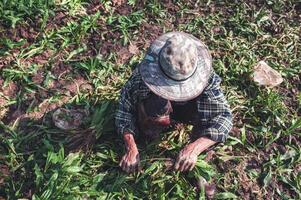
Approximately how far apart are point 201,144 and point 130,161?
1.72 ft

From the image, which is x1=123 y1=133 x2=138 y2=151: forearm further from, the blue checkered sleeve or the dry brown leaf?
the dry brown leaf

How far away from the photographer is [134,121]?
360 centimetres

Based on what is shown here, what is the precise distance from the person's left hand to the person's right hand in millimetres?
296

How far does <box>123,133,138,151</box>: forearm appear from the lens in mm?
3488

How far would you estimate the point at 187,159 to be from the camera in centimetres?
339

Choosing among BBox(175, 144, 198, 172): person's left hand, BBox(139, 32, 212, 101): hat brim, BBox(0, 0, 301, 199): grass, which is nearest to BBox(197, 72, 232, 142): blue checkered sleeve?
BBox(175, 144, 198, 172): person's left hand

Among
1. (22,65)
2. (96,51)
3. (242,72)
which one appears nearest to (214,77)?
(242,72)

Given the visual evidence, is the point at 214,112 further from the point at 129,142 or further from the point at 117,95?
the point at 117,95

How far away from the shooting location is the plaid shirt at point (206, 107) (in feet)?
10.9

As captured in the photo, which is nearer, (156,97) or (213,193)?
(156,97)

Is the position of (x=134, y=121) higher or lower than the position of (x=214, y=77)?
lower

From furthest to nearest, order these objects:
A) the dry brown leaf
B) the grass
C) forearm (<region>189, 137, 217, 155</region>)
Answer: the dry brown leaf
the grass
forearm (<region>189, 137, 217, 155</region>)

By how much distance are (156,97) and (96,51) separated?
4.71 ft

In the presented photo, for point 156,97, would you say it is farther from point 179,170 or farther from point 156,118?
point 179,170
